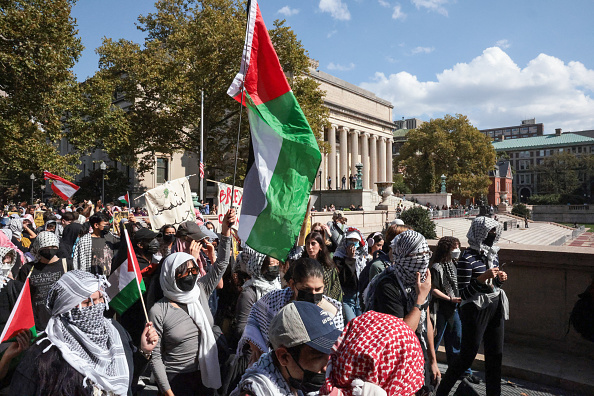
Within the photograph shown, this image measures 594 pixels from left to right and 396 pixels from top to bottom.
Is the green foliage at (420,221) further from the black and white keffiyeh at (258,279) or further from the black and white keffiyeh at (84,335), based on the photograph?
the black and white keffiyeh at (84,335)

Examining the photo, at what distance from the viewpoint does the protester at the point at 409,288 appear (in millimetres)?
3287

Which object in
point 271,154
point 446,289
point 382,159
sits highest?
point 382,159

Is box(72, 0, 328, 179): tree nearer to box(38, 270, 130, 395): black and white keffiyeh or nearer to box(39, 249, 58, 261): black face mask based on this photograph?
box(39, 249, 58, 261): black face mask

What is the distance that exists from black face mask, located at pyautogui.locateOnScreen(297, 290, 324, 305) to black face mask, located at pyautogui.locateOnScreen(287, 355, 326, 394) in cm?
106

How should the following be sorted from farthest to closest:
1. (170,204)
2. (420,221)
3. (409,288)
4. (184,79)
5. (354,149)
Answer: (354,149)
(184,79)
(420,221)
(170,204)
(409,288)

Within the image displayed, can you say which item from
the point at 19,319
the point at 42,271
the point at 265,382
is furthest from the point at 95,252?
the point at 265,382

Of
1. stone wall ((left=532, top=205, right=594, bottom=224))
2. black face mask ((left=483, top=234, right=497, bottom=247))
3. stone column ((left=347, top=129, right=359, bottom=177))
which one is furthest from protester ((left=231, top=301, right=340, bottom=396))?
stone wall ((left=532, top=205, right=594, bottom=224))

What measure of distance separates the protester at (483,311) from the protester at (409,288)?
938 millimetres

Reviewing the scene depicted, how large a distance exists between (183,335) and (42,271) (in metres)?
2.43

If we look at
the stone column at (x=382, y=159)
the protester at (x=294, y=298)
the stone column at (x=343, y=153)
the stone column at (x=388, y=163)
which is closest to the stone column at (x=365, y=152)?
the stone column at (x=382, y=159)

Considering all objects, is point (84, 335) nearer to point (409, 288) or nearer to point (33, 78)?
point (409, 288)

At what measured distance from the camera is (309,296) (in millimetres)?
3057

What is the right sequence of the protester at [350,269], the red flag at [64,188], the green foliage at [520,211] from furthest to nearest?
the green foliage at [520,211] < the red flag at [64,188] < the protester at [350,269]

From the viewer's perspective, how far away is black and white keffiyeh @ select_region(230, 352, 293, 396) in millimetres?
1963
